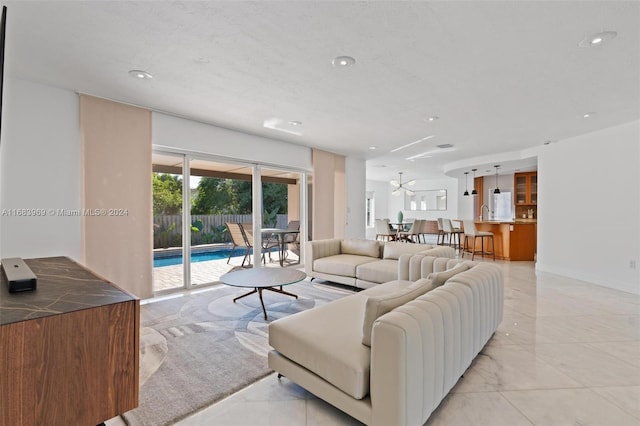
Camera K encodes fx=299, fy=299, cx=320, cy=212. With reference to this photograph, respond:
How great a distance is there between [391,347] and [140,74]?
323 centimetres

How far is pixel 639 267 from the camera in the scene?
432 centimetres

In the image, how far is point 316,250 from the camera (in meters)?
4.81

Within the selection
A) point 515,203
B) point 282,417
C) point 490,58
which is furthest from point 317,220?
point 515,203

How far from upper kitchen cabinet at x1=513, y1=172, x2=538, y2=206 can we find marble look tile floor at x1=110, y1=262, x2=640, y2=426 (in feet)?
19.8

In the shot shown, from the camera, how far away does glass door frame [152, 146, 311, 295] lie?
4.42 m

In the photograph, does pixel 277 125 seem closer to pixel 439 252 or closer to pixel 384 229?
pixel 439 252

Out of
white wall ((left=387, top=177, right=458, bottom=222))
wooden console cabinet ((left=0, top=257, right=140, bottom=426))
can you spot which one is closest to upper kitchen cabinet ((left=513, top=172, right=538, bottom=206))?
white wall ((left=387, top=177, right=458, bottom=222))

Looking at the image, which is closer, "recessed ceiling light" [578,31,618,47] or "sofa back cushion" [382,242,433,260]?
"recessed ceiling light" [578,31,618,47]

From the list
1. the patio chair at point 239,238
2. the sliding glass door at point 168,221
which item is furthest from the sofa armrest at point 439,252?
the sliding glass door at point 168,221

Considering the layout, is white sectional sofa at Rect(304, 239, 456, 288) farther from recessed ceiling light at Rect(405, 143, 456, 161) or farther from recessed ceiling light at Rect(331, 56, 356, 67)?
recessed ceiling light at Rect(405, 143, 456, 161)

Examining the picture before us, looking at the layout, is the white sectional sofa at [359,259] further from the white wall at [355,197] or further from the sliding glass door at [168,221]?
the white wall at [355,197]

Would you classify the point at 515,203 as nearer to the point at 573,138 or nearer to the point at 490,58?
the point at 573,138

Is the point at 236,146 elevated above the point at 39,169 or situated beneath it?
elevated above

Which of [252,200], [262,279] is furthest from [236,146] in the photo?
[262,279]
